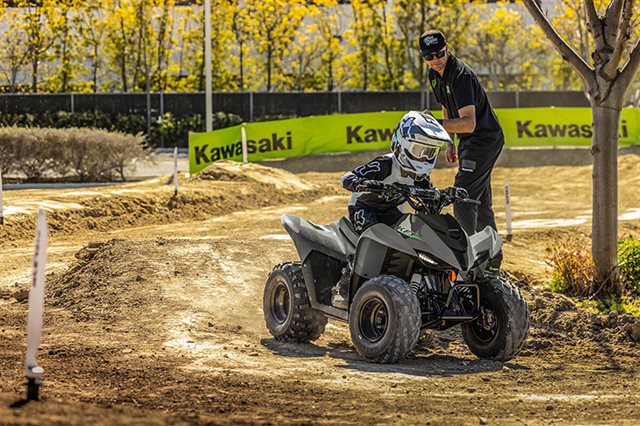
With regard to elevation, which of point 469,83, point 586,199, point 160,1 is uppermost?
point 160,1

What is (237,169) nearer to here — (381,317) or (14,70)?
(381,317)

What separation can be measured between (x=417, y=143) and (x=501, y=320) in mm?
1491

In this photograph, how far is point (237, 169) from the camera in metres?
26.1

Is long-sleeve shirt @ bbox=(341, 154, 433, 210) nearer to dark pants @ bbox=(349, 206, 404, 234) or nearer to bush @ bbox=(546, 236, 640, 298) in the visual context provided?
dark pants @ bbox=(349, 206, 404, 234)

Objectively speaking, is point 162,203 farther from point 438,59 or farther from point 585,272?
point 438,59

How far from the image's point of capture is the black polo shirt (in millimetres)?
10891

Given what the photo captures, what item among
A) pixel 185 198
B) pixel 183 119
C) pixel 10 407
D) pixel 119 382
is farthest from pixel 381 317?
pixel 183 119

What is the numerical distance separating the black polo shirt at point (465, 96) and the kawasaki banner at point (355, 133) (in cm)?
1991

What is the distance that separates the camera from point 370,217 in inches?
362

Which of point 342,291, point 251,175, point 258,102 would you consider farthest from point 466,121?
point 258,102

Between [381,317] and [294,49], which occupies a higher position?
[294,49]

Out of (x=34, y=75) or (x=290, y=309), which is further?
(x=34, y=75)

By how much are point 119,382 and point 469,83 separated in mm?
4859

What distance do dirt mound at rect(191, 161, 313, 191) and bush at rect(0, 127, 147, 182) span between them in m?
2.98
